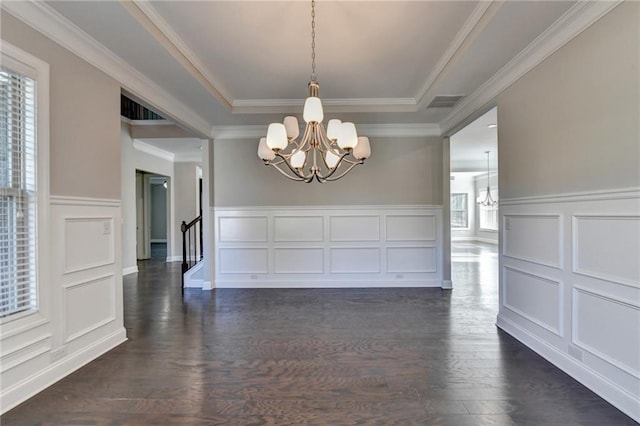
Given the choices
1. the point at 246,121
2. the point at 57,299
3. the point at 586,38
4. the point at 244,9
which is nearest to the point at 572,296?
the point at 586,38

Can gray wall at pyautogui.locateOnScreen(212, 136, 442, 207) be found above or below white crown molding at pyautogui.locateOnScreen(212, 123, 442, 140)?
below

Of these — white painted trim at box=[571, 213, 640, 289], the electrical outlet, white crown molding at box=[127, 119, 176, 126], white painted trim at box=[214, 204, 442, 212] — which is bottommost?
the electrical outlet

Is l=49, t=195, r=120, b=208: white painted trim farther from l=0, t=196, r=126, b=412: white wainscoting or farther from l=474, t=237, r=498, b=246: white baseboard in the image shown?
l=474, t=237, r=498, b=246: white baseboard

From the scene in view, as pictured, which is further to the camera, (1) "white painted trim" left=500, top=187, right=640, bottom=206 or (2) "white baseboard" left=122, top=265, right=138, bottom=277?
(2) "white baseboard" left=122, top=265, right=138, bottom=277

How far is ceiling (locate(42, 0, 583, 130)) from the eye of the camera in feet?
7.47

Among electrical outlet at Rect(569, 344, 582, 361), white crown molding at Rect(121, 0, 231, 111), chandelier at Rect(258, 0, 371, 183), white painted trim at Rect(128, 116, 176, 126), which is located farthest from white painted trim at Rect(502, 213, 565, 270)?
white painted trim at Rect(128, 116, 176, 126)

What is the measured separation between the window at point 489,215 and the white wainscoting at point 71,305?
1234 cm

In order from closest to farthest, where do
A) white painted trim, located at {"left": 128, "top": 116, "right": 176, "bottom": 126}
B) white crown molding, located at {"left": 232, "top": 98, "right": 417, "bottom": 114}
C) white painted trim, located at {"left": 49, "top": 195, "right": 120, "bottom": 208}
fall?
white painted trim, located at {"left": 49, "top": 195, "right": 120, "bottom": 208} < white crown molding, located at {"left": 232, "top": 98, "right": 417, "bottom": 114} < white painted trim, located at {"left": 128, "top": 116, "right": 176, "bottom": 126}

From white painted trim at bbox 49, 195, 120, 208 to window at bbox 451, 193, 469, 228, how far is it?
44.2 ft

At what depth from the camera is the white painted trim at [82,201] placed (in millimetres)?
2258

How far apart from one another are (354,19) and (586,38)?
1624 millimetres

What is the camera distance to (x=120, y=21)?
2215 mm

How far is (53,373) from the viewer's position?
87.6 inches

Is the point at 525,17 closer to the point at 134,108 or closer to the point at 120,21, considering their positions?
the point at 120,21
